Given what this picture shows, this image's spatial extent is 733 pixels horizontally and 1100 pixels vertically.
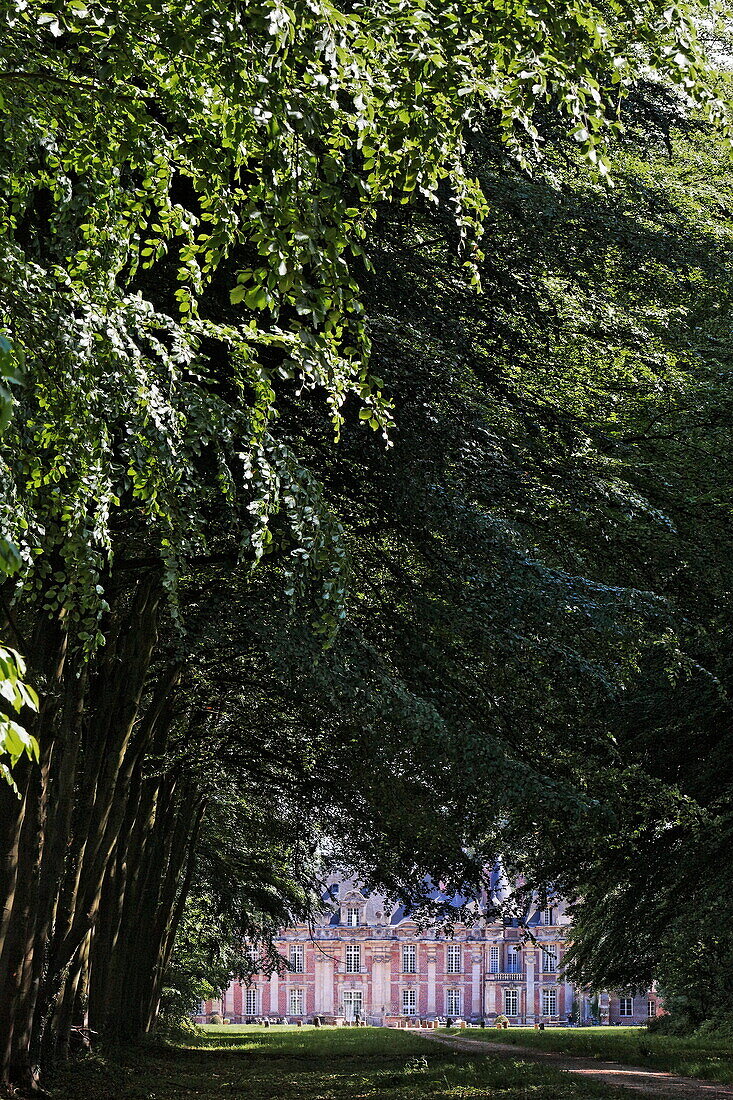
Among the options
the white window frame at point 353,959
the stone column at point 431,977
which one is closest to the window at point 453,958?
the stone column at point 431,977

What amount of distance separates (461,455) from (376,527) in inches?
57.7

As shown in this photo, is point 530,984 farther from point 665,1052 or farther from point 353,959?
point 665,1052

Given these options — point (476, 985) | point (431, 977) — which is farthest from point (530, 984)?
point (431, 977)

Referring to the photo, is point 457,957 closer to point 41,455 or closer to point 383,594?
point 383,594

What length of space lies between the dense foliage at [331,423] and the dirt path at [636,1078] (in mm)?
3355

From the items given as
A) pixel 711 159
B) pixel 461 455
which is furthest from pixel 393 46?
pixel 711 159

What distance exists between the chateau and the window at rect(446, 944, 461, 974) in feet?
0.24

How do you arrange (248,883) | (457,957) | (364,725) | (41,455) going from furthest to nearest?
(457,957)
(248,883)
(364,725)
(41,455)

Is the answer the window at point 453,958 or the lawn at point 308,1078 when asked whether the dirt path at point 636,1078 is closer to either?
the lawn at point 308,1078

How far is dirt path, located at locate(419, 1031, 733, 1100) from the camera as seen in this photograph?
15219 millimetres

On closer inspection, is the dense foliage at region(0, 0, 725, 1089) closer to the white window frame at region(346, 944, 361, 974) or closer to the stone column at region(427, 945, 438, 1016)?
the stone column at region(427, 945, 438, 1016)

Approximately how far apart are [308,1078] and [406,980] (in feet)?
254

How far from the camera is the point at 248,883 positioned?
30672mm

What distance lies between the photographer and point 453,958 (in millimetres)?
91750
